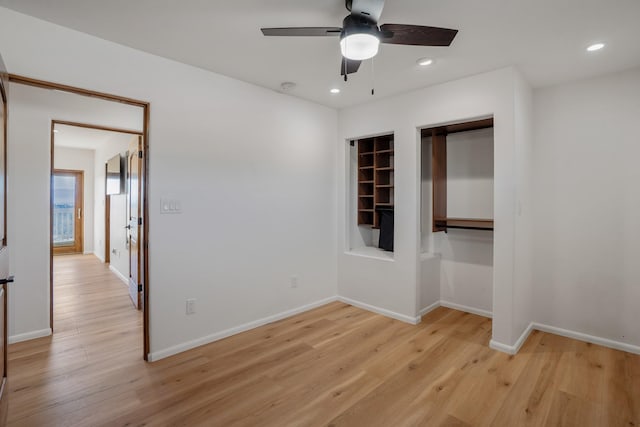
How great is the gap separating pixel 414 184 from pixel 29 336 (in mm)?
4095

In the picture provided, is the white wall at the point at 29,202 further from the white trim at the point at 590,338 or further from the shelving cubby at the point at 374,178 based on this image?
the white trim at the point at 590,338

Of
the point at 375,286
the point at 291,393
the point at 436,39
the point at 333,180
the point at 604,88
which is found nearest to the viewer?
the point at 436,39

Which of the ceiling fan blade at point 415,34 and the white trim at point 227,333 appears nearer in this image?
the ceiling fan blade at point 415,34

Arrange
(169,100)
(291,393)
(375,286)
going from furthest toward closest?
(375,286), (169,100), (291,393)

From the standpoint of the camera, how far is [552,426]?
1.91 m

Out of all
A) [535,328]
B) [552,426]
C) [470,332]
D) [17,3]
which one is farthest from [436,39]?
[535,328]

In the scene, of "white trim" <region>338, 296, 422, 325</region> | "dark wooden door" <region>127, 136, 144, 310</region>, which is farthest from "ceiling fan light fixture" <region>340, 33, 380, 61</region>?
"dark wooden door" <region>127, 136, 144, 310</region>

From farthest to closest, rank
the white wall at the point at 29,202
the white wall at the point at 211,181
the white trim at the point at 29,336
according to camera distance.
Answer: the white wall at the point at 29,202 < the white trim at the point at 29,336 < the white wall at the point at 211,181

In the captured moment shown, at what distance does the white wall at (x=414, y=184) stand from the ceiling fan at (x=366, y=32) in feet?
4.11

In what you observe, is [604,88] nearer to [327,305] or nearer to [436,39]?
[436,39]

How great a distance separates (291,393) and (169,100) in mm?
2508

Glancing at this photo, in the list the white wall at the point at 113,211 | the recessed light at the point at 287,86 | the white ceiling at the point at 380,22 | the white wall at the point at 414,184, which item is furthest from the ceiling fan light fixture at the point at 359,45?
the white wall at the point at 113,211

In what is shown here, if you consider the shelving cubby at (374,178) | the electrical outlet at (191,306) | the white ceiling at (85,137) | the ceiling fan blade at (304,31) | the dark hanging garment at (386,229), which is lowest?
the electrical outlet at (191,306)

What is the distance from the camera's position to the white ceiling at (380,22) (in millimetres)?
1967
